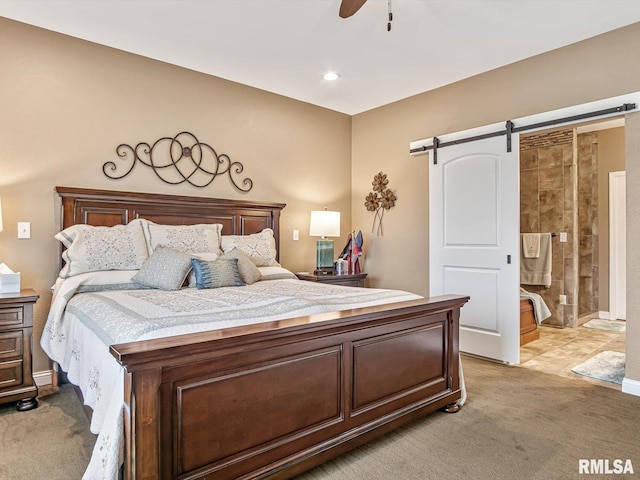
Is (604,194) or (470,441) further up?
(604,194)

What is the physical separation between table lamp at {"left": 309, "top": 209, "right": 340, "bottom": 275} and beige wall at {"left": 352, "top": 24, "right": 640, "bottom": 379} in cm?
63

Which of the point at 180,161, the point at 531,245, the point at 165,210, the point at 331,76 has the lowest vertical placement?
the point at 531,245

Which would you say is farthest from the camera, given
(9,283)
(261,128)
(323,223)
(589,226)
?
(589,226)

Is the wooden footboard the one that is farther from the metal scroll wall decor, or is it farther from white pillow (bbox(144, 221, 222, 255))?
the metal scroll wall decor

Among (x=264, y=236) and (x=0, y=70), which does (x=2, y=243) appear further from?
(x=264, y=236)

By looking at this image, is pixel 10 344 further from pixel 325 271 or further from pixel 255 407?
pixel 325 271

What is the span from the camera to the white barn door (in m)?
3.65

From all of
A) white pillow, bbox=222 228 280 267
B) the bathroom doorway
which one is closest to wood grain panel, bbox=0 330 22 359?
white pillow, bbox=222 228 280 267

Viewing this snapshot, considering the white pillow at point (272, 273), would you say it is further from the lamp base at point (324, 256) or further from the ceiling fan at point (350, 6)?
the ceiling fan at point (350, 6)

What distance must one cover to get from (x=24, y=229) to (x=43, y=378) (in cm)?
114

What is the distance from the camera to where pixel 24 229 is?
3.06 m

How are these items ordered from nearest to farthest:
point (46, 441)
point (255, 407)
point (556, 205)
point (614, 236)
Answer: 1. point (255, 407)
2. point (46, 441)
3. point (556, 205)
4. point (614, 236)

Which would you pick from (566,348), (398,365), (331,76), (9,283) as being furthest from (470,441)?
(331,76)

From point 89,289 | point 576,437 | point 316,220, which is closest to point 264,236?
A: point 316,220
